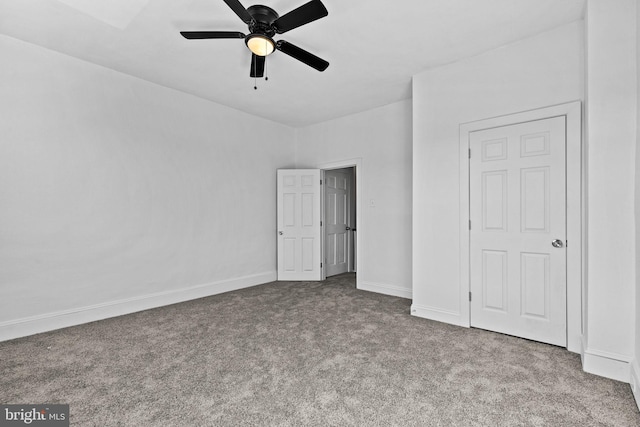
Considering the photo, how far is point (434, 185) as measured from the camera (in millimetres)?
3473

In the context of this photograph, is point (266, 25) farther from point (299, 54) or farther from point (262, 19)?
point (299, 54)

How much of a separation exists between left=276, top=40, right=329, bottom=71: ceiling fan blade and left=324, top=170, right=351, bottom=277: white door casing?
3.10 meters

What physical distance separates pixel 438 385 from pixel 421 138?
255 centimetres

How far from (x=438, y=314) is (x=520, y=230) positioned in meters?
1.22

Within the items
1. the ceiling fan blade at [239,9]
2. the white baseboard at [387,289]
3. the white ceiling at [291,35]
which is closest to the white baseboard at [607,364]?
the white baseboard at [387,289]

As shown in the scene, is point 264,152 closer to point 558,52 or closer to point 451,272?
point 451,272

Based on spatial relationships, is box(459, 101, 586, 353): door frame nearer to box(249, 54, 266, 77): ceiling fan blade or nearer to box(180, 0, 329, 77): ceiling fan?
box(180, 0, 329, 77): ceiling fan

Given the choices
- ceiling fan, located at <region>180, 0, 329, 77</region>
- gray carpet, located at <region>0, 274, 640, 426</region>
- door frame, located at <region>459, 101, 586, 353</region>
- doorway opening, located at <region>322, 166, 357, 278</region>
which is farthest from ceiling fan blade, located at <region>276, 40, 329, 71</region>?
doorway opening, located at <region>322, 166, 357, 278</region>

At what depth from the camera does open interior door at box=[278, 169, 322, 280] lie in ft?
17.7

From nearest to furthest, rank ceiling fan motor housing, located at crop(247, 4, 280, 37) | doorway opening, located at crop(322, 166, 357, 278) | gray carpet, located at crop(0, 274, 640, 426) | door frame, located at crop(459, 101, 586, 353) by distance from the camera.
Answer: gray carpet, located at crop(0, 274, 640, 426) < ceiling fan motor housing, located at crop(247, 4, 280, 37) < door frame, located at crop(459, 101, 586, 353) < doorway opening, located at crop(322, 166, 357, 278)

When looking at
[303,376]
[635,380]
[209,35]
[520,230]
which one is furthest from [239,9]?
[635,380]

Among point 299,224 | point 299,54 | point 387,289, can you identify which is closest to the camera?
point 299,54

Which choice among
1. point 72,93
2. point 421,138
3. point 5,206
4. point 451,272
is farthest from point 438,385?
point 72,93

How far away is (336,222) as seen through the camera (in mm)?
5996
